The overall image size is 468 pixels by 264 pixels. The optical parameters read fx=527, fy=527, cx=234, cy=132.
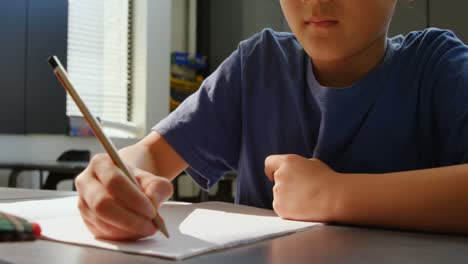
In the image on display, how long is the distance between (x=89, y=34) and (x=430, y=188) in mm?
3070

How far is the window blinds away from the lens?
3.23 metres

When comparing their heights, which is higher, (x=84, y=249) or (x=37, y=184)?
(x=84, y=249)

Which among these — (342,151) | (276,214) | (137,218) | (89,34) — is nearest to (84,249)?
(137,218)

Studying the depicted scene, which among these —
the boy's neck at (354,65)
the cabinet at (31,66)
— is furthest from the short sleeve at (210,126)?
the cabinet at (31,66)

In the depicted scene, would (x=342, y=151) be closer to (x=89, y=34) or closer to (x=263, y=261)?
(x=263, y=261)

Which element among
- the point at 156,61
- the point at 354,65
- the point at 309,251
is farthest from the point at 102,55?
the point at 309,251

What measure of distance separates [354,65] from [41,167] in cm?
190

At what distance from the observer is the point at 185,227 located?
0.51 m

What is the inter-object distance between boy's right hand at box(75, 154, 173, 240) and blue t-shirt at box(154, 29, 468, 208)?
1.19 ft

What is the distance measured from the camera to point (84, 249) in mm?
414

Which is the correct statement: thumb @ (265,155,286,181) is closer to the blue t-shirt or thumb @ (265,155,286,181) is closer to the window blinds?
the blue t-shirt

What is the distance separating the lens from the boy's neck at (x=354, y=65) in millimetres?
802

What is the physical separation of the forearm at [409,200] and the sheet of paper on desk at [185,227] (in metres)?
0.05

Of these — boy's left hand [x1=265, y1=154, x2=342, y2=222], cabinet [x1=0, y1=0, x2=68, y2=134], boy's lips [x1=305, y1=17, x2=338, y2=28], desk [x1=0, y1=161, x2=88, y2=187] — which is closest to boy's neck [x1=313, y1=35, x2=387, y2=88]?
boy's lips [x1=305, y1=17, x2=338, y2=28]
